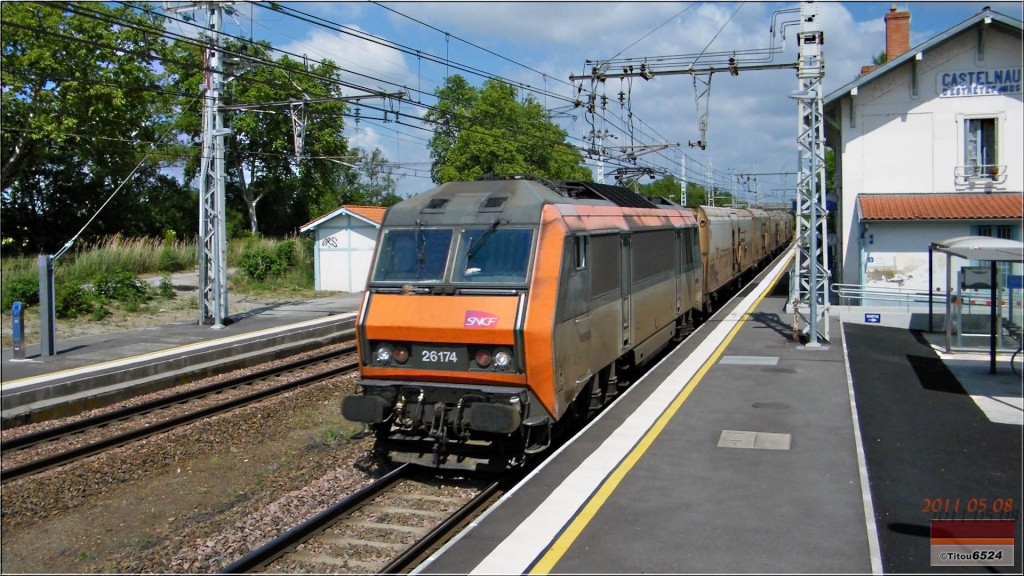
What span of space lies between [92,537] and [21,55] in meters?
26.6

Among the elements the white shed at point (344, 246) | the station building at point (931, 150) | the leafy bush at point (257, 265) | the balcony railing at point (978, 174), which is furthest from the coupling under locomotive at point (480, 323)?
the leafy bush at point (257, 265)

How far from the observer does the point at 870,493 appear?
7359 mm

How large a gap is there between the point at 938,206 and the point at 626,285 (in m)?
10.7

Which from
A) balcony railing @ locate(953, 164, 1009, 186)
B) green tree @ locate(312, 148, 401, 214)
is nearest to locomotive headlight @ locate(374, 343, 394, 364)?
balcony railing @ locate(953, 164, 1009, 186)

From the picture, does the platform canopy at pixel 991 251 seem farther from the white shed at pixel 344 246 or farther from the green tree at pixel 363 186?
the green tree at pixel 363 186

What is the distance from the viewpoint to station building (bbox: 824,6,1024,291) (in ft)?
57.6

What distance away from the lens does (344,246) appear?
30.0 meters

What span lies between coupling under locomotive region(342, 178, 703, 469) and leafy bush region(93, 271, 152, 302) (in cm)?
1777

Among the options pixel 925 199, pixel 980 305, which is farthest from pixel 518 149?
pixel 980 305

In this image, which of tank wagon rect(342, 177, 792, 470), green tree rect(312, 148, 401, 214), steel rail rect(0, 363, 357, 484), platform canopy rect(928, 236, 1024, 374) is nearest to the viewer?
tank wagon rect(342, 177, 792, 470)

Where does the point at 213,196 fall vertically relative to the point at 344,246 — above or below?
above

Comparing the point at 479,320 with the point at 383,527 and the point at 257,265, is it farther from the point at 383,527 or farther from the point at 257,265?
the point at 257,265

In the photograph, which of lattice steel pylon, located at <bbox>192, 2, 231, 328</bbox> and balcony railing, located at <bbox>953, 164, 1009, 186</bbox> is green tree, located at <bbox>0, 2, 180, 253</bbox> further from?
balcony railing, located at <bbox>953, 164, 1009, 186</bbox>

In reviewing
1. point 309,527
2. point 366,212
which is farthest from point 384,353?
point 366,212
